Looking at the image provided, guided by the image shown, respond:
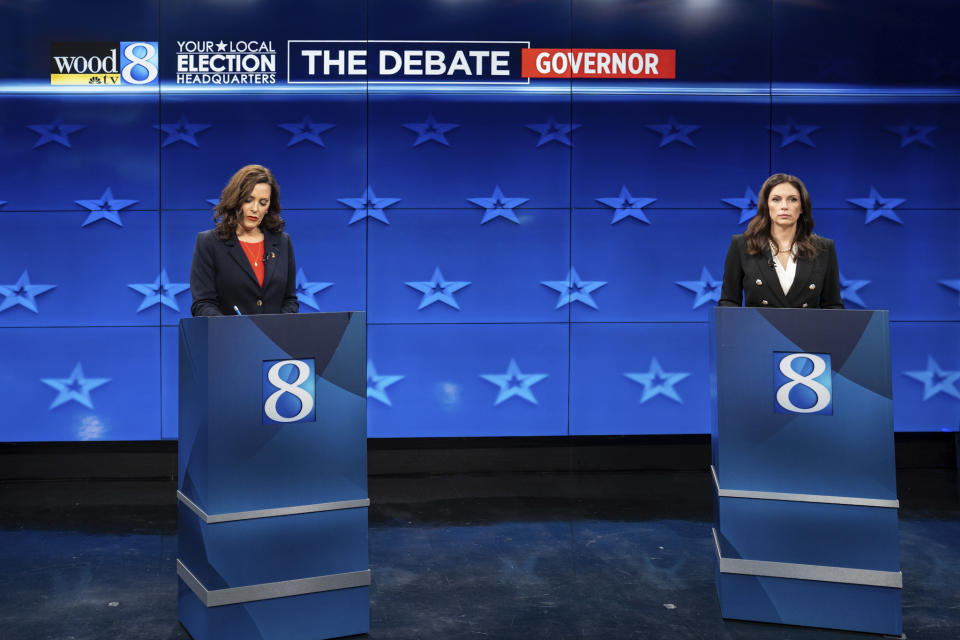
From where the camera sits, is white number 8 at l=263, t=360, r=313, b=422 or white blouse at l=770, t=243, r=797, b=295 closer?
white number 8 at l=263, t=360, r=313, b=422

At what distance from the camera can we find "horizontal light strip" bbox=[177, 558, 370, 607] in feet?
8.44

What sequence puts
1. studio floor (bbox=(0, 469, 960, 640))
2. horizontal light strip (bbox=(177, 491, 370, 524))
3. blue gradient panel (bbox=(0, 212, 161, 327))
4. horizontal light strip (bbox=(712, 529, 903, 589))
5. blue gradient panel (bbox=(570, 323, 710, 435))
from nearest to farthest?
horizontal light strip (bbox=(177, 491, 370, 524)) → horizontal light strip (bbox=(712, 529, 903, 589)) → studio floor (bbox=(0, 469, 960, 640)) → blue gradient panel (bbox=(0, 212, 161, 327)) → blue gradient panel (bbox=(570, 323, 710, 435))

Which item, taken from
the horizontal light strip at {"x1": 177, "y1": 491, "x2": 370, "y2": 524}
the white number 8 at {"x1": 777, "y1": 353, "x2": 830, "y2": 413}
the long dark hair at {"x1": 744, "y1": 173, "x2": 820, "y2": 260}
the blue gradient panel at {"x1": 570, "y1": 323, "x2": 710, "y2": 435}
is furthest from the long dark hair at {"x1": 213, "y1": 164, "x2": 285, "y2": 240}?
the blue gradient panel at {"x1": 570, "y1": 323, "x2": 710, "y2": 435}

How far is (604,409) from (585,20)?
8.41ft

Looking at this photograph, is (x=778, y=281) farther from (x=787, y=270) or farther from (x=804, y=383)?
(x=804, y=383)

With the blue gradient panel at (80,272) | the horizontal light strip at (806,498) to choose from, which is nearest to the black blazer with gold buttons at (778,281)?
the horizontal light strip at (806,498)

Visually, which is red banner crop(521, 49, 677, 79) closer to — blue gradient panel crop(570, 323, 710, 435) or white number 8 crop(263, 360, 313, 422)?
blue gradient panel crop(570, 323, 710, 435)

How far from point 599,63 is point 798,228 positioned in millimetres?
2469

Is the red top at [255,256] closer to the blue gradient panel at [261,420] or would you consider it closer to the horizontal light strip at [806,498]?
the blue gradient panel at [261,420]

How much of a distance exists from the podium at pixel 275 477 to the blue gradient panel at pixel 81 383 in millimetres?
2571

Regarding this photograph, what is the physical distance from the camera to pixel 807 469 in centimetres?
282

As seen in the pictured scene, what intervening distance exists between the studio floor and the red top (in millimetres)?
1319

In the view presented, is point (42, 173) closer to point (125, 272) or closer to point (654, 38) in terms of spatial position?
point (125, 272)

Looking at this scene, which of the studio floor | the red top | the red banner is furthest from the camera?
the red banner
